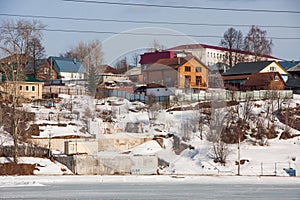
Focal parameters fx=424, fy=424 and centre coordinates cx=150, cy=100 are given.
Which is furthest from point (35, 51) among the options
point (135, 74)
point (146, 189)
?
point (146, 189)

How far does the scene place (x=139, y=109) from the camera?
1010 inches

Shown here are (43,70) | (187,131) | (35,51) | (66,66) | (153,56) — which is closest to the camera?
(153,56)

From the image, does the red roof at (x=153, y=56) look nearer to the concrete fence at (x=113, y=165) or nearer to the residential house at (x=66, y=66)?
the concrete fence at (x=113, y=165)

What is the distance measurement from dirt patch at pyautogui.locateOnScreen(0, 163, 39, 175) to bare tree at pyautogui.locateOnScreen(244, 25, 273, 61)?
4272 centimetres

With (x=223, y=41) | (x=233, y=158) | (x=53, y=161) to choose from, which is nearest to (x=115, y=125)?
(x=53, y=161)

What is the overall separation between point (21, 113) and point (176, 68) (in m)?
9.29

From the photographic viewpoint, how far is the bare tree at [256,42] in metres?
55.9

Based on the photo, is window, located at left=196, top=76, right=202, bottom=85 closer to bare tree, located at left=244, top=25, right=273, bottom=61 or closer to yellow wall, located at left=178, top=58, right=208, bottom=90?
yellow wall, located at left=178, top=58, right=208, bottom=90

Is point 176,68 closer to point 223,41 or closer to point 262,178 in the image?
point 262,178

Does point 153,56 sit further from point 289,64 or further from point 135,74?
point 289,64

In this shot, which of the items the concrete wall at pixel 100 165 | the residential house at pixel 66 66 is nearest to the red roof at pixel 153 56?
the concrete wall at pixel 100 165

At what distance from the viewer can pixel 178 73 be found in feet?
54.2

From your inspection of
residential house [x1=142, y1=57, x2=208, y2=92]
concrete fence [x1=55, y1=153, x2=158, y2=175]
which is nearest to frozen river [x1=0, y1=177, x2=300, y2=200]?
concrete fence [x1=55, y1=153, x2=158, y2=175]

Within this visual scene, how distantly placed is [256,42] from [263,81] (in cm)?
1706
